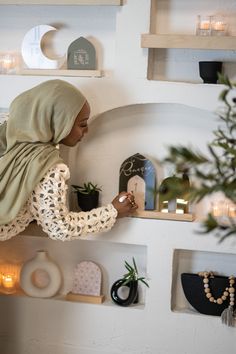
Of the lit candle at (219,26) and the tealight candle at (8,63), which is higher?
the lit candle at (219,26)

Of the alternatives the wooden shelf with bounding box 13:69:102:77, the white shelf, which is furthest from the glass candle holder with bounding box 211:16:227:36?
the white shelf

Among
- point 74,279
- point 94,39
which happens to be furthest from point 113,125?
point 74,279

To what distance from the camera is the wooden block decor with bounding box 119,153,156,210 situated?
8.79 feet

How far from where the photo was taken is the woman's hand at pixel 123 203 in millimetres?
2510

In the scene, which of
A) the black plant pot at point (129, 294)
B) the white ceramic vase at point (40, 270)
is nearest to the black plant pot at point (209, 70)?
the black plant pot at point (129, 294)

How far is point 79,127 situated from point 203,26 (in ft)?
2.21

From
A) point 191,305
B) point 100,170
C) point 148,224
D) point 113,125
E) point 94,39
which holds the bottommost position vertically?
point 191,305

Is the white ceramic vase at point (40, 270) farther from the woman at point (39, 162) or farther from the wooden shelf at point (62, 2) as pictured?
the wooden shelf at point (62, 2)

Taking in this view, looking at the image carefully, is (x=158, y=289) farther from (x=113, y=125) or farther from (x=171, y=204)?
(x=113, y=125)

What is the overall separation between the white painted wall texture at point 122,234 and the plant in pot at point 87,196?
88 mm

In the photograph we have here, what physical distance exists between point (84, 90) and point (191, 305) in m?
1.06

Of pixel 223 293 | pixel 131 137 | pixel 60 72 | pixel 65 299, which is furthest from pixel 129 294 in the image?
pixel 60 72

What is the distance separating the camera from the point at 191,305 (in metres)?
2.67

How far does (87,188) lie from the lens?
2680mm
